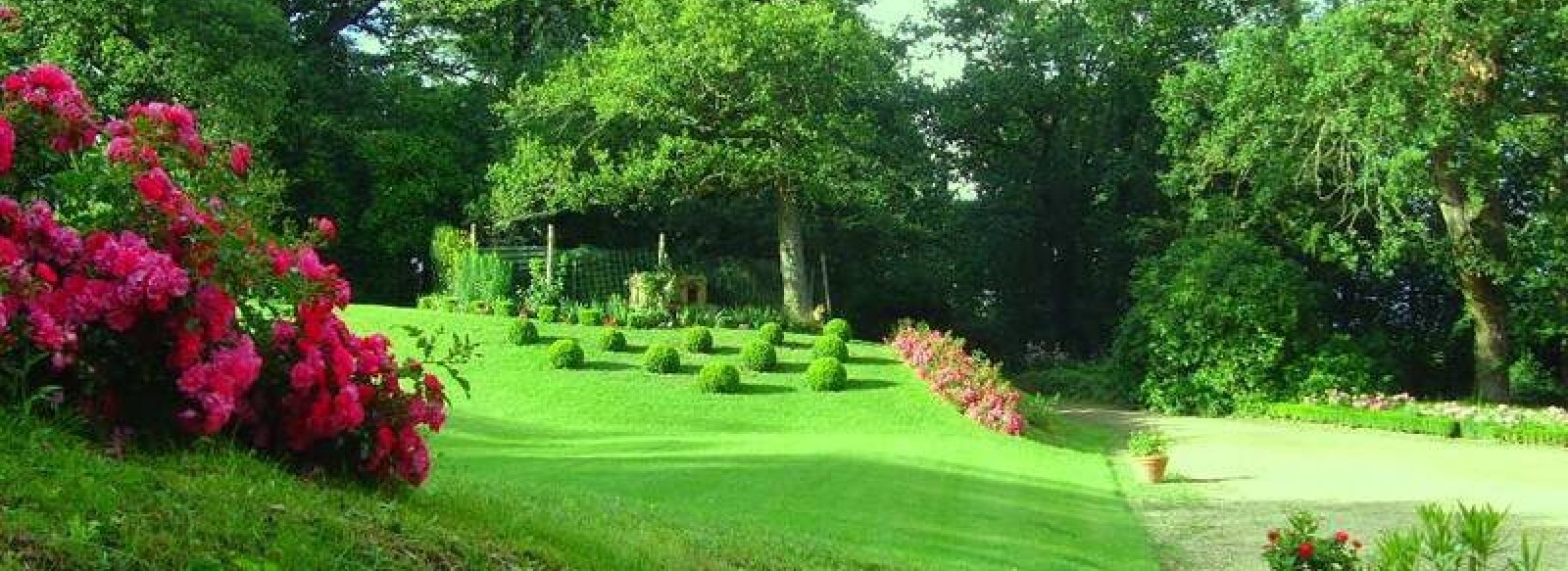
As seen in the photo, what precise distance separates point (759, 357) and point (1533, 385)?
17600 mm

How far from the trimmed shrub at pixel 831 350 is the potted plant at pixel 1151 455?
6.30 meters

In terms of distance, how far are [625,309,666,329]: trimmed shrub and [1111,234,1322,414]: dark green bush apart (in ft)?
33.5

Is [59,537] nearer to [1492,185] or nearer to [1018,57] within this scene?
[1492,185]

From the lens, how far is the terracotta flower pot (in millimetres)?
13641

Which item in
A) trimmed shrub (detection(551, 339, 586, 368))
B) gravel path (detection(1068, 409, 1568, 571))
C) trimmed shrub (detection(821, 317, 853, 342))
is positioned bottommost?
gravel path (detection(1068, 409, 1568, 571))

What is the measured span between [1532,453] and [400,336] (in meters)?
16.8

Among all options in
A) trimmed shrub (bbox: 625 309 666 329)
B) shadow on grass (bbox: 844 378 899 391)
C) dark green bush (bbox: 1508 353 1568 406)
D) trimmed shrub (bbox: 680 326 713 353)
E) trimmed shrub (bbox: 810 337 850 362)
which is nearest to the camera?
shadow on grass (bbox: 844 378 899 391)

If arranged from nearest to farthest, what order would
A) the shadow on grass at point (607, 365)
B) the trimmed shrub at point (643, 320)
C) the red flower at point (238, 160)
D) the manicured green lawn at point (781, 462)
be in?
the red flower at point (238, 160) → the manicured green lawn at point (781, 462) → the shadow on grass at point (607, 365) → the trimmed shrub at point (643, 320)

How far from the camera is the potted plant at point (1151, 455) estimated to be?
1366 cm

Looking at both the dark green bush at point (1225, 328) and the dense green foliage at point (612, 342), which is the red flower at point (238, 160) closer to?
the dense green foliage at point (612, 342)

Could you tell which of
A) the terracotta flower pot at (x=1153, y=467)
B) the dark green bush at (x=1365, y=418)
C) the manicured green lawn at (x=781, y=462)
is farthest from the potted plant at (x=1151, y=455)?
the dark green bush at (x=1365, y=418)

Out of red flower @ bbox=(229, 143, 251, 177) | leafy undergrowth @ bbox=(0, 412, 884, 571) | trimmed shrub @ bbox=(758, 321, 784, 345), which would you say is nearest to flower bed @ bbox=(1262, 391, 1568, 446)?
trimmed shrub @ bbox=(758, 321, 784, 345)

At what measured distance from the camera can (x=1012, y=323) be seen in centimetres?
3378

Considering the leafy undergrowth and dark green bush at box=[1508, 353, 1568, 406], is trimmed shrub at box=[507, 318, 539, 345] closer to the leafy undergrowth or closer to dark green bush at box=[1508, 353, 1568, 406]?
the leafy undergrowth
